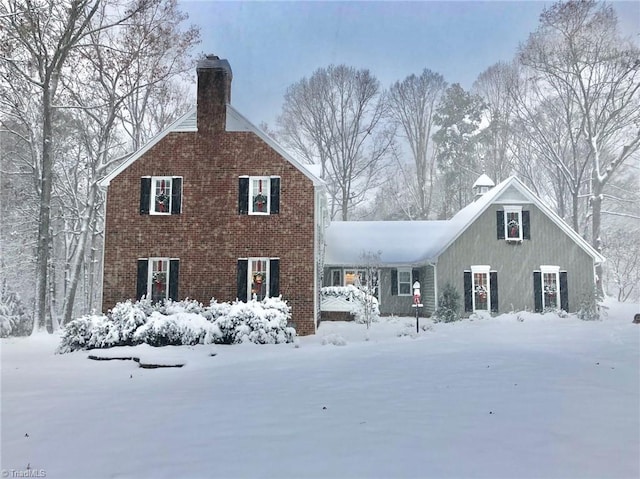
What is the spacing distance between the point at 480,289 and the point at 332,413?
15.0m

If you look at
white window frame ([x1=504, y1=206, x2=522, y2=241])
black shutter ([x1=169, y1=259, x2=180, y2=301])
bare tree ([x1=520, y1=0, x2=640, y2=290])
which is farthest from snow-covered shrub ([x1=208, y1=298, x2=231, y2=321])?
bare tree ([x1=520, y1=0, x2=640, y2=290])

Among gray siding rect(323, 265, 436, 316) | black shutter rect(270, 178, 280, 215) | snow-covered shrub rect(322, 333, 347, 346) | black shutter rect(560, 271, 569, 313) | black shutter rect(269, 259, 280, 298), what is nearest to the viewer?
snow-covered shrub rect(322, 333, 347, 346)

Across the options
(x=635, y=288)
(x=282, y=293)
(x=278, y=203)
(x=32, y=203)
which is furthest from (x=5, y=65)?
(x=635, y=288)

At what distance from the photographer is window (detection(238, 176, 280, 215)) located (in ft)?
50.8

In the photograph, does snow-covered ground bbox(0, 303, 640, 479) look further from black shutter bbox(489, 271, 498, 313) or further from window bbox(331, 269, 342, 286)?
window bbox(331, 269, 342, 286)

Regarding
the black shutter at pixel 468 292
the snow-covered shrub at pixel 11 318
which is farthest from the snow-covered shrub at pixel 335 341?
the snow-covered shrub at pixel 11 318

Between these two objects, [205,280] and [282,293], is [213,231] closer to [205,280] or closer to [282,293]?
[205,280]

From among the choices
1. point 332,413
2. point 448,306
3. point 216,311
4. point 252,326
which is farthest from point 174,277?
point 332,413

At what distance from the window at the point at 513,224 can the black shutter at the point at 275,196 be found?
32.2ft

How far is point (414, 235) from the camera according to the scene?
75.9 feet

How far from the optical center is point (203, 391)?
7.49 m

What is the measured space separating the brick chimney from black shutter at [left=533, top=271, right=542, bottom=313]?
44.8 ft

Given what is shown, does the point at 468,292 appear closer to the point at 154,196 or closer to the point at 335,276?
the point at 335,276

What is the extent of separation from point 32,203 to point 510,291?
75.2 feet
